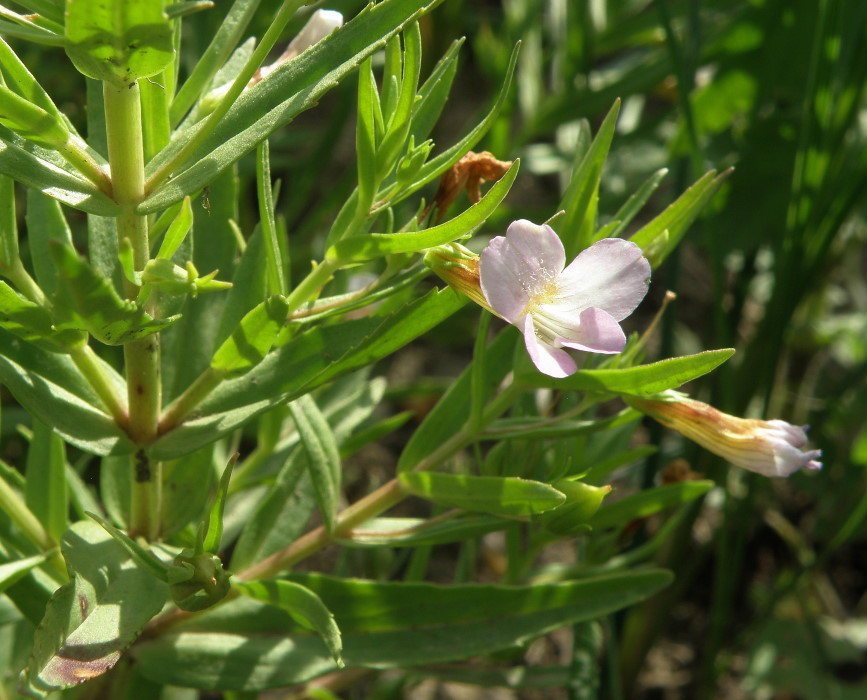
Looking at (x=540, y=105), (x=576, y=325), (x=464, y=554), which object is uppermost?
(x=540, y=105)

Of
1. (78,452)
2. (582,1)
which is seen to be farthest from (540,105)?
(78,452)

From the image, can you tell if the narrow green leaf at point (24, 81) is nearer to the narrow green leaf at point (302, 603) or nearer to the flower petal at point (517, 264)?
the flower petal at point (517, 264)

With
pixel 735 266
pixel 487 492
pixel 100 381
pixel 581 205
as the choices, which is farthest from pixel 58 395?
pixel 735 266

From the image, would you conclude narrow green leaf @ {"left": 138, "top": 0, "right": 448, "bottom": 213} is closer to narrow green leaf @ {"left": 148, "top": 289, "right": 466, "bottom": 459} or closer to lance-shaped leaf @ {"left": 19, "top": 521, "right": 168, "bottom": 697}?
narrow green leaf @ {"left": 148, "top": 289, "right": 466, "bottom": 459}

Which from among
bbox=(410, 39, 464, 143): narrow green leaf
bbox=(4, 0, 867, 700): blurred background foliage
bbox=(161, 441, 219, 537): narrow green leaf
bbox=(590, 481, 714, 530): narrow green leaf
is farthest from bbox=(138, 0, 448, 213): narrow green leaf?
bbox=(4, 0, 867, 700): blurred background foliage

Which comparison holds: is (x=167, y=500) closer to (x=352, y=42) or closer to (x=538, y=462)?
(x=538, y=462)

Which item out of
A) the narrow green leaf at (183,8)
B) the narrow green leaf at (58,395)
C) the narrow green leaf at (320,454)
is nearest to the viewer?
the narrow green leaf at (183,8)

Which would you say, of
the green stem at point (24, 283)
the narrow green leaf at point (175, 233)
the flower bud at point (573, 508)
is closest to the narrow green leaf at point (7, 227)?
the green stem at point (24, 283)
